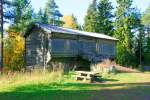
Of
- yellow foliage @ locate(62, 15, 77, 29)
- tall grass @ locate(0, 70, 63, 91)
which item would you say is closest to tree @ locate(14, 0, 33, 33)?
yellow foliage @ locate(62, 15, 77, 29)

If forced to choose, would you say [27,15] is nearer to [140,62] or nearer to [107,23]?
[107,23]

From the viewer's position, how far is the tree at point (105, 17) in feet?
209

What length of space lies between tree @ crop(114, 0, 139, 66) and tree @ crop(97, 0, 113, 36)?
224cm

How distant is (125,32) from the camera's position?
60.3 m

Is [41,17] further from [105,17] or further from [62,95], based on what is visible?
[62,95]

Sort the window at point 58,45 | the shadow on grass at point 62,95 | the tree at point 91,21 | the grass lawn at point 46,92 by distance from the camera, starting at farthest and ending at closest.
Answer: the tree at point 91,21 < the window at point 58,45 < the grass lawn at point 46,92 < the shadow on grass at point 62,95

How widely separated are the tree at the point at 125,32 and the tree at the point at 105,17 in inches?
88.0

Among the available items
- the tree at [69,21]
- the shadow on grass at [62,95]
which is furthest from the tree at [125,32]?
the shadow on grass at [62,95]

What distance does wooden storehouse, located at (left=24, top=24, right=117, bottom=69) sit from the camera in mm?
37562

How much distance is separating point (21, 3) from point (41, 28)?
2439 centimetres

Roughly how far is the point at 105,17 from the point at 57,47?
28542mm

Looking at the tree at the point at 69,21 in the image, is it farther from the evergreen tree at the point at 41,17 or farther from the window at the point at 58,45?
the window at the point at 58,45

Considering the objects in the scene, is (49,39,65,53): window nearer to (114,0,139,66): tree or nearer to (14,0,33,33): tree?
(14,0,33,33): tree

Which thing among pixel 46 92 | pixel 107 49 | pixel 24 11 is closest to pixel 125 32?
pixel 107 49
